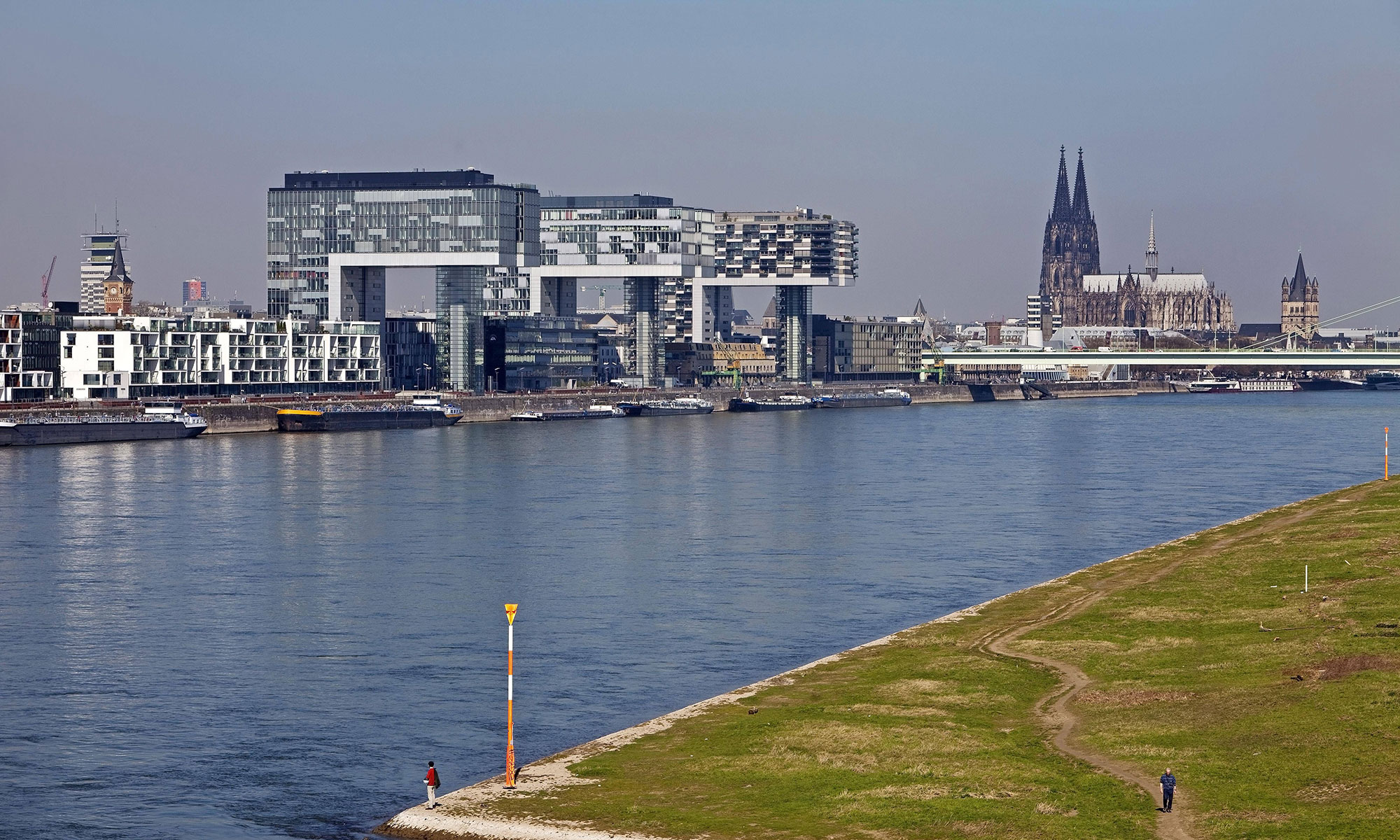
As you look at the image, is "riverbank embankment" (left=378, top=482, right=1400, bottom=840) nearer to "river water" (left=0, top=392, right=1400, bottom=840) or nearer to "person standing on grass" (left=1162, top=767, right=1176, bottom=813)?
"person standing on grass" (left=1162, top=767, right=1176, bottom=813)

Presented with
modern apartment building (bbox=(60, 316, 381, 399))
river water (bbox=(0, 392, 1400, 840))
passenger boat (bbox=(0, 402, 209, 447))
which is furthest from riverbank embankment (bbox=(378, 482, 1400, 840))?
modern apartment building (bbox=(60, 316, 381, 399))

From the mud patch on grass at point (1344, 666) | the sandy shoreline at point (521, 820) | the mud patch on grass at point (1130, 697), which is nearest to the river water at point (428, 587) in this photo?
the sandy shoreline at point (521, 820)

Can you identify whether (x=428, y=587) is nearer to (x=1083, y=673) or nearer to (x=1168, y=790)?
(x=1083, y=673)

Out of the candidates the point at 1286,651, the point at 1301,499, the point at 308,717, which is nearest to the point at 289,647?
the point at 308,717

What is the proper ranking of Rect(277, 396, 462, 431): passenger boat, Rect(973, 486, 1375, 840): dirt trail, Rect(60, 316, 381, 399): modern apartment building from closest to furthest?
Rect(973, 486, 1375, 840): dirt trail → Rect(277, 396, 462, 431): passenger boat → Rect(60, 316, 381, 399): modern apartment building

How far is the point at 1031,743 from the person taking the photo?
3391cm

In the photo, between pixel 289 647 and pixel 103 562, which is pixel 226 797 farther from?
pixel 103 562

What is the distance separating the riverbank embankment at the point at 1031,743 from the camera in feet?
94.5

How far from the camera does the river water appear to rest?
36656 millimetres

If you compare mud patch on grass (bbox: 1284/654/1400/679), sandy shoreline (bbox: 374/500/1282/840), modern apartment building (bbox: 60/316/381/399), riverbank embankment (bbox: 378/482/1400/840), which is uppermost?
modern apartment building (bbox: 60/316/381/399)

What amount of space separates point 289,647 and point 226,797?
588 inches

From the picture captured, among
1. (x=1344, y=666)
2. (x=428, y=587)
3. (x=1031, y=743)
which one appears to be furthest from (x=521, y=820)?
(x=428, y=587)

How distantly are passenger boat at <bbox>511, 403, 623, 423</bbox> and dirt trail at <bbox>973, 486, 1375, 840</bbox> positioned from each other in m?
124

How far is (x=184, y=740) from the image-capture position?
38.2m
